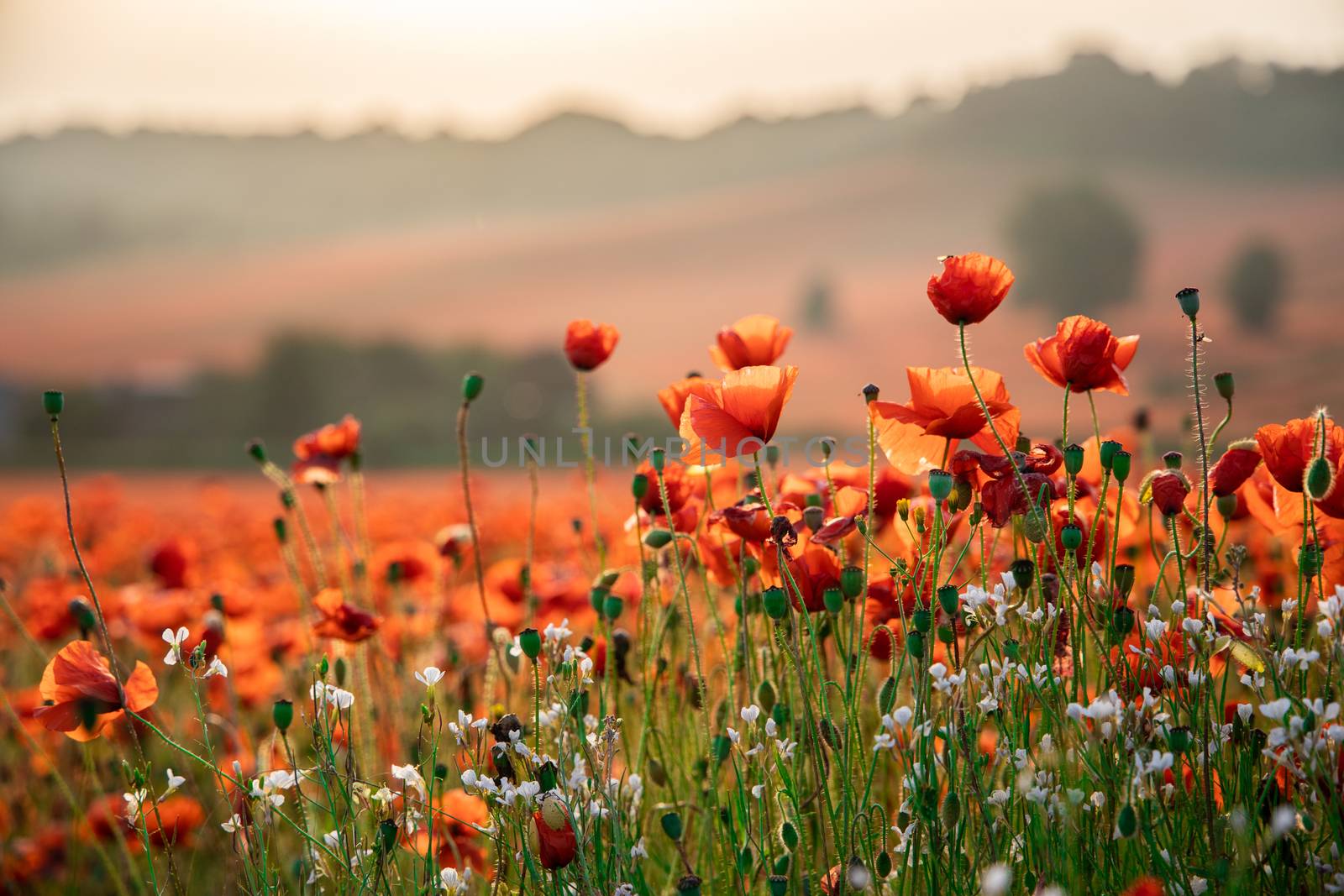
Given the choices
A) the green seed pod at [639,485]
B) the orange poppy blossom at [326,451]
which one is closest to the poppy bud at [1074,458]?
the green seed pod at [639,485]

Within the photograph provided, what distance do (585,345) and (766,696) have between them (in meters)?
0.75

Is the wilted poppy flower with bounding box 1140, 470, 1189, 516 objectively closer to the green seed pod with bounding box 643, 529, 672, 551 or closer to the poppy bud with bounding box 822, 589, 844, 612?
the poppy bud with bounding box 822, 589, 844, 612

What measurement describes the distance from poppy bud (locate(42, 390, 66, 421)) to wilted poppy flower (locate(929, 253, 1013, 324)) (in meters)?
1.20

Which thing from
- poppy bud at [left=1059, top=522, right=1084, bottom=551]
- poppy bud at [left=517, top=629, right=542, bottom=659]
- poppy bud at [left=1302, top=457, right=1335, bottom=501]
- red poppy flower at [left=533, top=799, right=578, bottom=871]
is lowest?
red poppy flower at [left=533, top=799, right=578, bottom=871]

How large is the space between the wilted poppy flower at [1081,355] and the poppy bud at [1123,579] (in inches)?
10.0

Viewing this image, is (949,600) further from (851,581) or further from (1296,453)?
(1296,453)

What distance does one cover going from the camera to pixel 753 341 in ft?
6.18

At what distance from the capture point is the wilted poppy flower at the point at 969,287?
1.48 meters

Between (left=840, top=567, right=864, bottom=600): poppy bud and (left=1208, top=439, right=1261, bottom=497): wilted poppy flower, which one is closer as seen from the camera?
(left=840, top=567, right=864, bottom=600): poppy bud

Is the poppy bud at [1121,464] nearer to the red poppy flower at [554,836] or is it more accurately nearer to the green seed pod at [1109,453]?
the green seed pod at [1109,453]

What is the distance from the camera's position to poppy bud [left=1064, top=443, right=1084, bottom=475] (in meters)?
1.39

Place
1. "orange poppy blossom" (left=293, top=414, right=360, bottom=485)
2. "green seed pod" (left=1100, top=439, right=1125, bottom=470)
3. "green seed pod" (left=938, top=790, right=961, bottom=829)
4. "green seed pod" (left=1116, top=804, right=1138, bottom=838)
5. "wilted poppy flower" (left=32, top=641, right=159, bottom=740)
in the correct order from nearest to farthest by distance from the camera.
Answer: "green seed pod" (left=1116, top=804, right=1138, bottom=838), "green seed pod" (left=938, top=790, right=961, bottom=829), "green seed pod" (left=1100, top=439, right=1125, bottom=470), "wilted poppy flower" (left=32, top=641, right=159, bottom=740), "orange poppy blossom" (left=293, top=414, right=360, bottom=485)

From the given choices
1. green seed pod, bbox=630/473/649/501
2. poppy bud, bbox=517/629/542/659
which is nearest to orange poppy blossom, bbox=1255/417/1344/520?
green seed pod, bbox=630/473/649/501

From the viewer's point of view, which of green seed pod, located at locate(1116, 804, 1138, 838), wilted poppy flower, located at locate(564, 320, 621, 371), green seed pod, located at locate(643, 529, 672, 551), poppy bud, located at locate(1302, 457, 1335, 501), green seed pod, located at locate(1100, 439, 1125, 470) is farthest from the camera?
wilted poppy flower, located at locate(564, 320, 621, 371)
